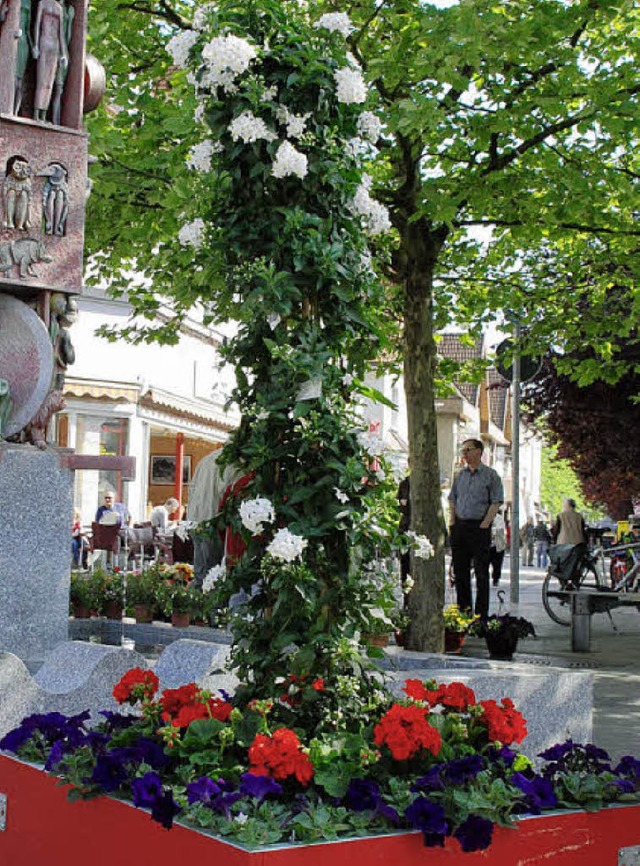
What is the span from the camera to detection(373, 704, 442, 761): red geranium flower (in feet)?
15.4

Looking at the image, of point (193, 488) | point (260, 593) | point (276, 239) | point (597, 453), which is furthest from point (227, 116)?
point (597, 453)

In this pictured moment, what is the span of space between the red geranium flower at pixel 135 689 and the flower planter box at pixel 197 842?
486 mm

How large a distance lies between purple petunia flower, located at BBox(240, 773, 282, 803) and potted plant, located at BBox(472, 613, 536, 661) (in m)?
7.65

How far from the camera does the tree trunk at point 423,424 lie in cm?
1156

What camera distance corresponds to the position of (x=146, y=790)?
14.4 ft

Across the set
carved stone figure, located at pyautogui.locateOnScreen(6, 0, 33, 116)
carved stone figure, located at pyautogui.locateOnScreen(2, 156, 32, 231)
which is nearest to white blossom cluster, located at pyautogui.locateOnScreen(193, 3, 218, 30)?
carved stone figure, located at pyautogui.locateOnScreen(2, 156, 32, 231)

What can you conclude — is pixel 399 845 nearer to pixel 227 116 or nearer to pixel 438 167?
pixel 227 116

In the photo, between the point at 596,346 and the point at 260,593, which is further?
the point at 596,346

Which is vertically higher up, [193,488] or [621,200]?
[621,200]

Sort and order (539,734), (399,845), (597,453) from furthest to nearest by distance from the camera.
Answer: (597,453) < (539,734) < (399,845)

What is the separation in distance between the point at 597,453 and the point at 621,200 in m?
21.3

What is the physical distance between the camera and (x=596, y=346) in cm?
1734

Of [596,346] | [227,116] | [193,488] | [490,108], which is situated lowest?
[193,488]

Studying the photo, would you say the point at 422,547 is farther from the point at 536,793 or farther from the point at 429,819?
the point at 429,819
